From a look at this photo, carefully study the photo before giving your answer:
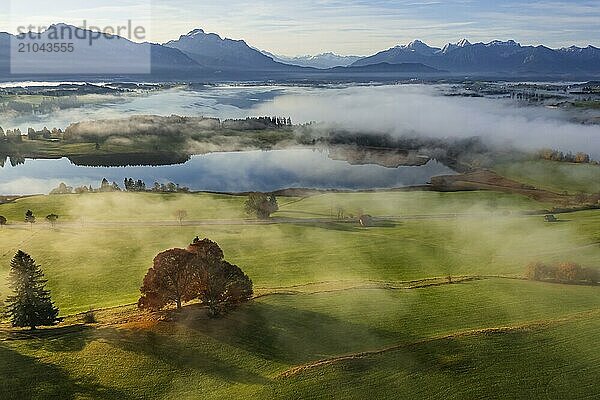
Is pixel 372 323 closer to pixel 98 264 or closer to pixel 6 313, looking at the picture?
pixel 6 313

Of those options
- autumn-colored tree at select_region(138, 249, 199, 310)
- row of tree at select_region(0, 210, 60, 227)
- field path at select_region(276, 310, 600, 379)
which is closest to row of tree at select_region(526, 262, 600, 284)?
field path at select_region(276, 310, 600, 379)

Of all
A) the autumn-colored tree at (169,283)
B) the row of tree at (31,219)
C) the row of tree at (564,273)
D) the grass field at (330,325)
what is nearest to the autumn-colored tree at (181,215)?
the grass field at (330,325)

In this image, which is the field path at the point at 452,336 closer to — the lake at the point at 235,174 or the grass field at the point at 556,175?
the grass field at the point at 556,175

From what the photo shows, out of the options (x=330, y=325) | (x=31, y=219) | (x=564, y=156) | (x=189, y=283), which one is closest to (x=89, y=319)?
(x=189, y=283)

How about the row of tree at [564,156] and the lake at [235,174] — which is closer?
the lake at [235,174]

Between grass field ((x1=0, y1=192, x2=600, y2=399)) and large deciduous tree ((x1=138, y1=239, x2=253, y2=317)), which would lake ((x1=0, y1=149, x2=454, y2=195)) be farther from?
large deciduous tree ((x1=138, y1=239, x2=253, y2=317))

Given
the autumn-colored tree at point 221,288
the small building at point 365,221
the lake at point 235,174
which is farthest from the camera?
the lake at point 235,174

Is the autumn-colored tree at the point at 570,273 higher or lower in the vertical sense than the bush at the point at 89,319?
higher

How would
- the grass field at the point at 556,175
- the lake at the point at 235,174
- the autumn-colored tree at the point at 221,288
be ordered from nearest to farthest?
the autumn-colored tree at the point at 221,288 → the grass field at the point at 556,175 → the lake at the point at 235,174

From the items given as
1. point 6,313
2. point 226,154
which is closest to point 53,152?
point 226,154
